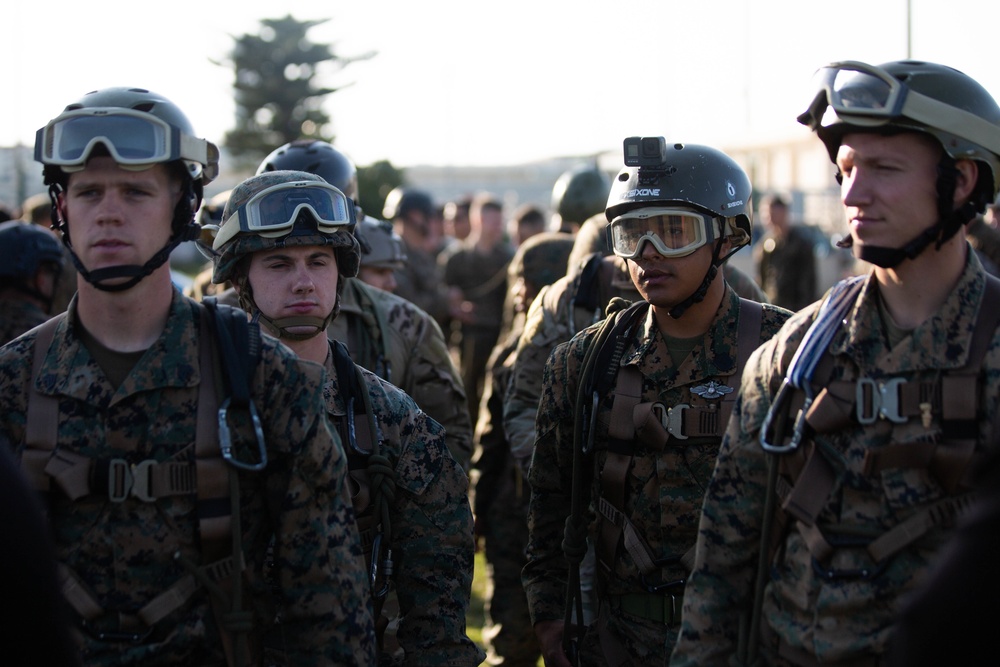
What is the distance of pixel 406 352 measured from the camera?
5770 millimetres

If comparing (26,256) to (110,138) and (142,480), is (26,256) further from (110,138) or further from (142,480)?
(142,480)

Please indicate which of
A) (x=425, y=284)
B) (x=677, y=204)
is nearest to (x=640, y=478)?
(x=677, y=204)

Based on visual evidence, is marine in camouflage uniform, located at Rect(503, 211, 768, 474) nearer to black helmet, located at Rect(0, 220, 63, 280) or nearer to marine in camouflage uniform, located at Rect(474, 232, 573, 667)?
marine in camouflage uniform, located at Rect(474, 232, 573, 667)

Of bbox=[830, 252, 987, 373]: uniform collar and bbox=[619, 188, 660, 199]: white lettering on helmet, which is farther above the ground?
bbox=[619, 188, 660, 199]: white lettering on helmet

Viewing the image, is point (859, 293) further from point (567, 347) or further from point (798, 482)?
point (567, 347)

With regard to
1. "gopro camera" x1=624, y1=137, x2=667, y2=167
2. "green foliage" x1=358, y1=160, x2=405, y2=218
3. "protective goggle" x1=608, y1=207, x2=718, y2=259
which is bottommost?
"green foliage" x1=358, y1=160, x2=405, y2=218

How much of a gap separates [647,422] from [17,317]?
4.01 m

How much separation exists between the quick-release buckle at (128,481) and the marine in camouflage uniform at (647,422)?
5.69 ft

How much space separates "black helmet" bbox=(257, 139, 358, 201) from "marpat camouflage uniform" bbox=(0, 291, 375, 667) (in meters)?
3.07

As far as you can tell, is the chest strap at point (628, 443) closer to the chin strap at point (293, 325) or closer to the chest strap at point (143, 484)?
the chin strap at point (293, 325)

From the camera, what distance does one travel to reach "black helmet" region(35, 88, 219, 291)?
3.30 meters

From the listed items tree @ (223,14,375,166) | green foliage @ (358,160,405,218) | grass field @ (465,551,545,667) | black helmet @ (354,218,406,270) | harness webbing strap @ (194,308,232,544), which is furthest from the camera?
tree @ (223,14,375,166)

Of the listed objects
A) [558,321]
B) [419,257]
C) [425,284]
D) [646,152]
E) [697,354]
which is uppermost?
[646,152]

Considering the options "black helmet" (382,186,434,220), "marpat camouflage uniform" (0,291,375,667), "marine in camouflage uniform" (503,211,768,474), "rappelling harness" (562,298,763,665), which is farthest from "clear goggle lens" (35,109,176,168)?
"black helmet" (382,186,434,220)
